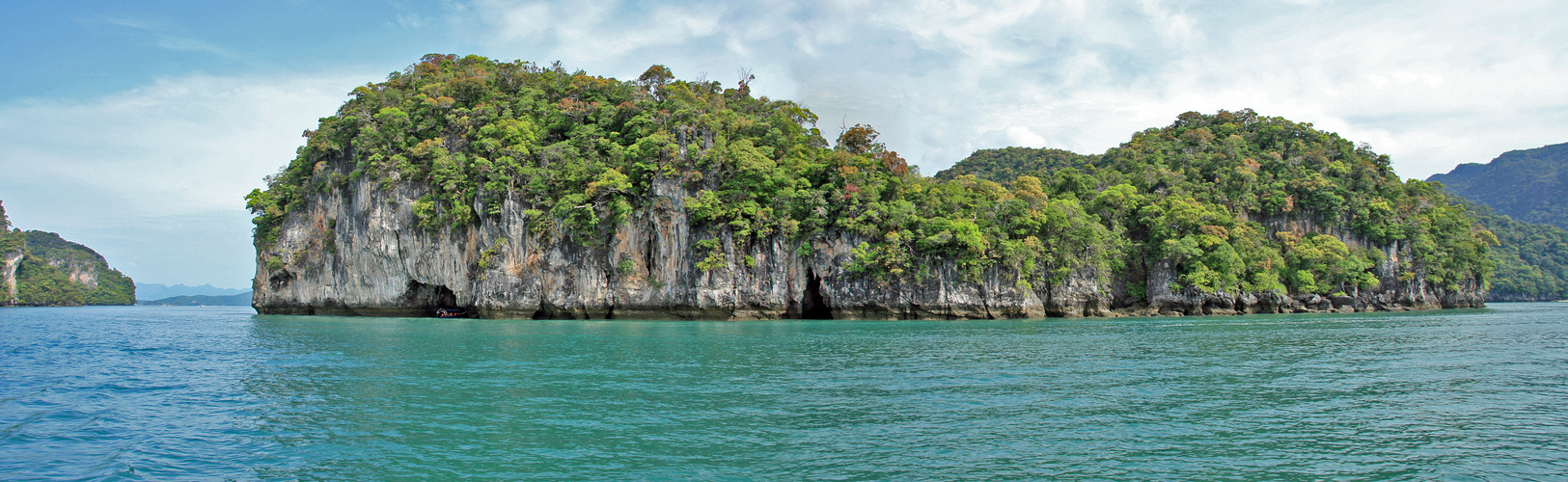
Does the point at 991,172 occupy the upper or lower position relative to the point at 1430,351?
upper

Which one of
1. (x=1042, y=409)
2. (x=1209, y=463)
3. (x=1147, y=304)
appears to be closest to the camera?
(x=1209, y=463)

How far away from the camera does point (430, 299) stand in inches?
1758

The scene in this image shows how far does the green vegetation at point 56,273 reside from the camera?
8625cm

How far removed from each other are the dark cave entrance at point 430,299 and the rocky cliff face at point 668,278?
1.33 m

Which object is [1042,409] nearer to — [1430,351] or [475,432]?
[475,432]

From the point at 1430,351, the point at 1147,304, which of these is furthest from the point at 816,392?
the point at 1147,304

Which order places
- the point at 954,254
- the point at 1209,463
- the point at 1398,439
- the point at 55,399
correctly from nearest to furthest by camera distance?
the point at 1209,463 → the point at 1398,439 → the point at 55,399 → the point at 954,254

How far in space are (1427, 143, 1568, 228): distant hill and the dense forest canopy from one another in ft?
383

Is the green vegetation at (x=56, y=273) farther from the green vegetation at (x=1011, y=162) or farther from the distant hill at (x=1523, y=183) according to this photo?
the distant hill at (x=1523, y=183)

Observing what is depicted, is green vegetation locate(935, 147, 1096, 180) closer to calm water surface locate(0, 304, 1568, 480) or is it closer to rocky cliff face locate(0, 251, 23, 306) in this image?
calm water surface locate(0, 304, 1568, 480)

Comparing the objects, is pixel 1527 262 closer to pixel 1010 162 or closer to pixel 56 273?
pixel 1010 162

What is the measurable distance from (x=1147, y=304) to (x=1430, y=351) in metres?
25.5

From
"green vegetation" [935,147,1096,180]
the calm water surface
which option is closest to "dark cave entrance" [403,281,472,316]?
the calm water surface

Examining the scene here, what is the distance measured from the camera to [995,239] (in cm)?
3856
